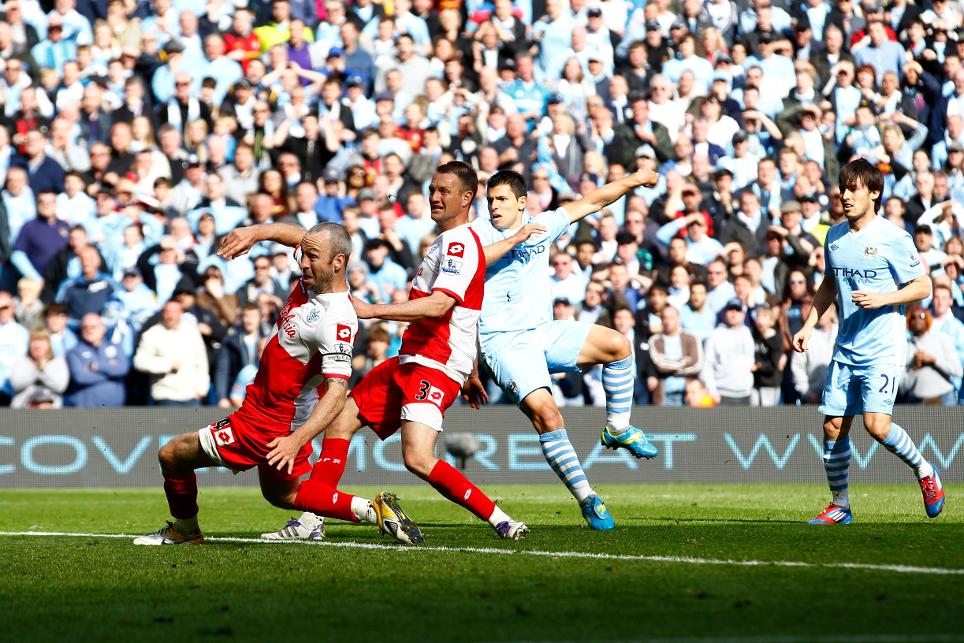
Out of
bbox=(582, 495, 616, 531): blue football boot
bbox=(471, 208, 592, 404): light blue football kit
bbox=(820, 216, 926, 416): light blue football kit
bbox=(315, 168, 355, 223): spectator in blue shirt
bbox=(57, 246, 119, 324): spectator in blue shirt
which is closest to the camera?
bbox=(582, 495, 616, 531): blue football boot

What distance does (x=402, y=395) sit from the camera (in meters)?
9.20

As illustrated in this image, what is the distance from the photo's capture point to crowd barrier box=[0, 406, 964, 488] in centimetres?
1677

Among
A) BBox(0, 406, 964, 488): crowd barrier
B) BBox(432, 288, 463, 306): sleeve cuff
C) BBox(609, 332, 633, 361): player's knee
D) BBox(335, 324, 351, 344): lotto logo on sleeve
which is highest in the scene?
BBox(432, 288, 463, 306): sleeve cuff

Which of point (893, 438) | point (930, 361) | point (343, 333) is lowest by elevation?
point (930, 361)

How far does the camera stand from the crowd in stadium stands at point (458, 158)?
57.5 feet

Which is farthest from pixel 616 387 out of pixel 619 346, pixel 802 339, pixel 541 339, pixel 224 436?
pixel 224 436

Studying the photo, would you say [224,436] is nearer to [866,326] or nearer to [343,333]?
[343,333]

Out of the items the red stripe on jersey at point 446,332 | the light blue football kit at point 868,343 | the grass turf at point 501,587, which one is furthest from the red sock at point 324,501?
the light blue football kit at point 868,343

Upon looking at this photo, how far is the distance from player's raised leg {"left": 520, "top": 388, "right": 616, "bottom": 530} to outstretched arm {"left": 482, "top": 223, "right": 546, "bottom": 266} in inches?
38.7

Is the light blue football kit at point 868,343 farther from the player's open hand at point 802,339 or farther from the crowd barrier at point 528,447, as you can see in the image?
the crowd barrier at point 528,447

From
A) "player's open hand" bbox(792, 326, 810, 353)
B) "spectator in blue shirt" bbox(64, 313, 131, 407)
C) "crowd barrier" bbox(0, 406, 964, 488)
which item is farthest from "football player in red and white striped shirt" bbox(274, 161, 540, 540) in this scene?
"spectator in blue shirt" bbox(64, 313, 131, 407)

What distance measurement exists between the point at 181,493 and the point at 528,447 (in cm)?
901

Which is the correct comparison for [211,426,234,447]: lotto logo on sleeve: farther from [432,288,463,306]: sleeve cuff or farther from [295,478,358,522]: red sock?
[432,288,463,306]: sleeve cuff

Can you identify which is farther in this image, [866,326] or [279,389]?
[866,326]
